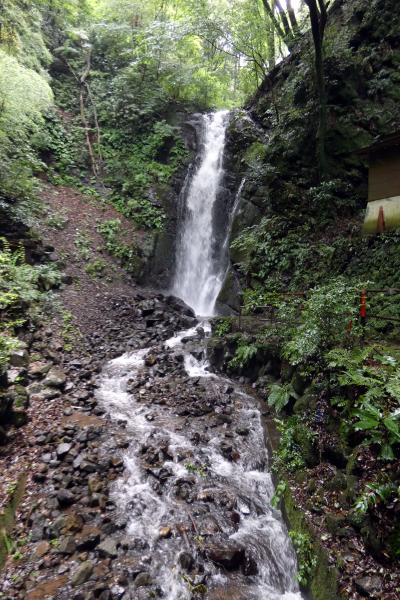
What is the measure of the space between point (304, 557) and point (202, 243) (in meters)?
14.0

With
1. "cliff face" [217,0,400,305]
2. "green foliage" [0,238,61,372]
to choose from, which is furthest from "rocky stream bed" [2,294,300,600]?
"cliff face" [217,0,400,305]

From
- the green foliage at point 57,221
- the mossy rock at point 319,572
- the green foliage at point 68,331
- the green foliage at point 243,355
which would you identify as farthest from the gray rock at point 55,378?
the green foliage at point 57,221

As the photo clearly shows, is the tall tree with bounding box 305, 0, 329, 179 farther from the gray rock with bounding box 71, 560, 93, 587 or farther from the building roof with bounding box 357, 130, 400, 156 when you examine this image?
the gray rock with bounding box 71, 560, 93, 587

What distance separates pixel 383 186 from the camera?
31.3 ft

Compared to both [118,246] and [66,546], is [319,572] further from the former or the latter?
[118,246]

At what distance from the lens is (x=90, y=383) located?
798 centimetres

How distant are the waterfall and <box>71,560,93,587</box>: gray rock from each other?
10970 mm

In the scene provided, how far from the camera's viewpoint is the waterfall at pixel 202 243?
15546 mm

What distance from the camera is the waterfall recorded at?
51.0ft

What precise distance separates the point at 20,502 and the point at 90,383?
348cm

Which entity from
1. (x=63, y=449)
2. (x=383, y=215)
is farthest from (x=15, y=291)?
(x=383, y=215)

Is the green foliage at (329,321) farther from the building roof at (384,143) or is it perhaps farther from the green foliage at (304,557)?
the building roof at (384,143)

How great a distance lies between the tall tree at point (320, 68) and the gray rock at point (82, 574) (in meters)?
11.9

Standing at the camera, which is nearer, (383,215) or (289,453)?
(289,453)
